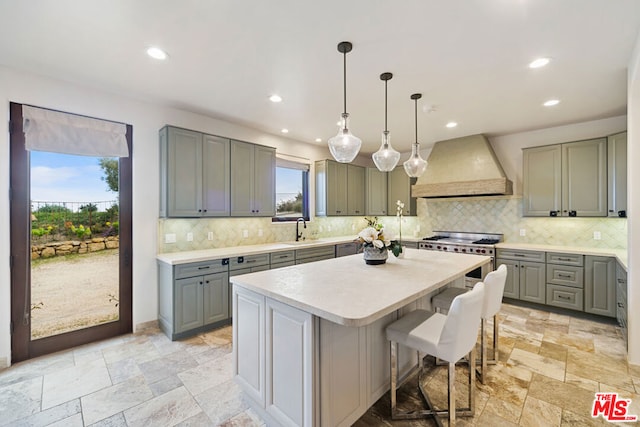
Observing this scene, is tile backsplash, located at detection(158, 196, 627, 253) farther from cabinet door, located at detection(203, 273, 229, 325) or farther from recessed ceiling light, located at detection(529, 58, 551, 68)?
recessed ceiling light, located at detection(529, 58, 551, 68)

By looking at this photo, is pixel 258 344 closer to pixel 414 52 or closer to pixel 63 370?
pixel 63 370

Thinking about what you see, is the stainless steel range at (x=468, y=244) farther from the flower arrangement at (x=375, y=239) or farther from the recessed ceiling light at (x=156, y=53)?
the recessed ceiling light at (x=156, y=53)

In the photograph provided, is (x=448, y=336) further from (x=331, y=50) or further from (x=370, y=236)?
(x=331, y=50)

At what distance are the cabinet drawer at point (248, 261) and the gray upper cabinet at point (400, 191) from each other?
318 centimetres

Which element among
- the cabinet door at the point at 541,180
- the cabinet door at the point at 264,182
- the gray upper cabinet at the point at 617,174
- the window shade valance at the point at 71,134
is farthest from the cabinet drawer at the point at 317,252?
the gray upper cabinet at the point at 617,174

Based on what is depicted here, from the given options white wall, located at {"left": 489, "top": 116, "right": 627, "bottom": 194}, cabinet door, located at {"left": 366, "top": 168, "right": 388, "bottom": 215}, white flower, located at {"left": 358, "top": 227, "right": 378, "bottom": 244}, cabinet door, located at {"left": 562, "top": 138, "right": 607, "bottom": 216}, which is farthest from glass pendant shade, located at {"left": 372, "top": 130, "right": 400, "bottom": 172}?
cabinet door, located at {"left": 366, "top": 168, "right": 388, "bottom": 215}

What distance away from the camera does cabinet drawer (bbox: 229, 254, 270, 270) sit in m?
3.45

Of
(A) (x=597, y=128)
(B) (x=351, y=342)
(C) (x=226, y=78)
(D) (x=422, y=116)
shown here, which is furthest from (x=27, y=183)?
(A) (x=597, y=128)

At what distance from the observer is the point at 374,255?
103 inches

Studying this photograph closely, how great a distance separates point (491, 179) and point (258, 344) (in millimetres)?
4095

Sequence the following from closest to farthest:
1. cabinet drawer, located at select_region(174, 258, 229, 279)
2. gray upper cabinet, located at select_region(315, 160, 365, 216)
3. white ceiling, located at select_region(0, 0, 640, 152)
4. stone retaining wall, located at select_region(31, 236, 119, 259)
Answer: white ceiling, located at select_region(0, 0, 640, 152) → stone retaining wall, located at select_region(31, 236, 119, 259) → cabinet drawer, located at select_region(174, 258, 229, 279) → gray upper cabinet, located at select_region(315, 160, 365, 216)

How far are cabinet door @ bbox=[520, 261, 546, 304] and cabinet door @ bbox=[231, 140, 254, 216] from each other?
158 inches

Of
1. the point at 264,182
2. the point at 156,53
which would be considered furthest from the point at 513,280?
the point at 156,53

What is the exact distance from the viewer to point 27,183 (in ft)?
8.71
